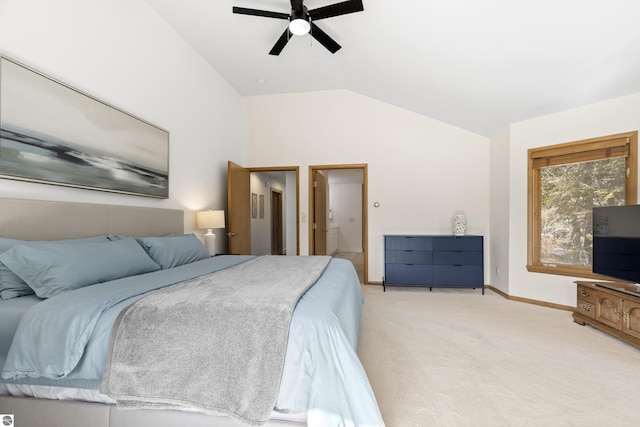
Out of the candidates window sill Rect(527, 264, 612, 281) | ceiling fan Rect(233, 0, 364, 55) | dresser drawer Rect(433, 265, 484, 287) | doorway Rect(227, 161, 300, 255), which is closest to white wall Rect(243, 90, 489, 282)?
→ doorway Rect(227, 161, 300, 255)

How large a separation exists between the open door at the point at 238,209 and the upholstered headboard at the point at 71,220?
1267 millimetres

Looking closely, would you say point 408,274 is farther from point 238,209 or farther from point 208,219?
point 208,219

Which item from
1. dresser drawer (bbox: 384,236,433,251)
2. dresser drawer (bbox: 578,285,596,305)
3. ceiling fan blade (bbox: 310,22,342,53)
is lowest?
dresser drawer (bbox: 578,285,596,305)

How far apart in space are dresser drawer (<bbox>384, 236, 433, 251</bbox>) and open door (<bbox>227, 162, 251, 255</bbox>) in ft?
7.12

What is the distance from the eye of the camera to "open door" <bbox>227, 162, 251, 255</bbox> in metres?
4.16

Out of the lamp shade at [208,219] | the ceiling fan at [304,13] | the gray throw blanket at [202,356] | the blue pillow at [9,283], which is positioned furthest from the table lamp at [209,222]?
the gray throw blanket at [202,356]

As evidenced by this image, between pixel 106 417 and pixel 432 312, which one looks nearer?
pixel 106 417

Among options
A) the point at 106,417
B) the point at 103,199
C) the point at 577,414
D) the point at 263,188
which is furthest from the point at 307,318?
the point at 263,188

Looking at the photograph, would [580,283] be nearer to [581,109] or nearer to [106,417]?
[581,109]

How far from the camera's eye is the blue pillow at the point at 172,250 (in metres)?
2.39

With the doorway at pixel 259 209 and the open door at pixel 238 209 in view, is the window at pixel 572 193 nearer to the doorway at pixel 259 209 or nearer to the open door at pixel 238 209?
the doorway at pixel 259 209

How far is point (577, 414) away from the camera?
1568mm

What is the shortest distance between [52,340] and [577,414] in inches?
103

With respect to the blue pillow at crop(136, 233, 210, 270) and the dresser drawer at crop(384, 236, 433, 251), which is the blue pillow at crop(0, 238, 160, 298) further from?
the dresser drawer at crop(384, 236, 433, 251)
